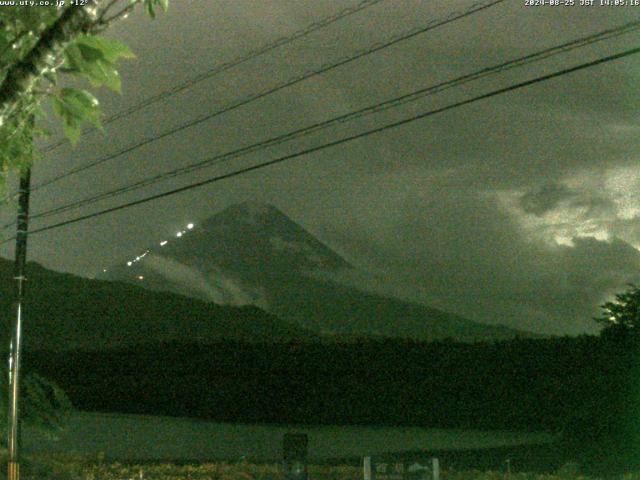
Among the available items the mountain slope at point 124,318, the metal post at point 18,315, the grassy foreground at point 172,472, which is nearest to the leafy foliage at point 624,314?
the grassy foreground at point 172,472

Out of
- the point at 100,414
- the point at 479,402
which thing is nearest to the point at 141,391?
the point at 100,414

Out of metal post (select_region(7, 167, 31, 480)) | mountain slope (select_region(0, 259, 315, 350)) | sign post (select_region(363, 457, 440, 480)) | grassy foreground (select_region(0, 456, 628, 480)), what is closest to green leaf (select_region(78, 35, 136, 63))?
sign post (select_region(363, 457, 440, 480))

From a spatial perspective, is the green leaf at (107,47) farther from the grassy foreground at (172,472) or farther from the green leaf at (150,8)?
the grassy foreground at (172,472)

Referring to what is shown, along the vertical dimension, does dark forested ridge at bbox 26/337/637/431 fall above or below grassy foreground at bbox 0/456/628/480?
above

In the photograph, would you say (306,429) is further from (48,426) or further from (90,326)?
(90,326)

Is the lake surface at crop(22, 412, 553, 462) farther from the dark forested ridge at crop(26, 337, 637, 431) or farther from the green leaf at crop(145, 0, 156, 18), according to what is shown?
the green leaf at crop(145, 0, 156, 18)

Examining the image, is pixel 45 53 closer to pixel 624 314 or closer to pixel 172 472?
pixel 172 472

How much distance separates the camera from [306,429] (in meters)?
35.8

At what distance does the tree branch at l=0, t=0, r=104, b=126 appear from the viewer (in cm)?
385

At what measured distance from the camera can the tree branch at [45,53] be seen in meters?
3.85

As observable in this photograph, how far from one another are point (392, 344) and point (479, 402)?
12.9 ft

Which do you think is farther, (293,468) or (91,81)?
(293,468)

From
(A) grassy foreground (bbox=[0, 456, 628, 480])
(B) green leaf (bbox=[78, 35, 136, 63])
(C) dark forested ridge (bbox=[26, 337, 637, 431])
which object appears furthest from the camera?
(C) dark forested ridge (bbox=[26, 337, 637, 431])

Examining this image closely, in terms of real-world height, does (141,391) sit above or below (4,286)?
below
